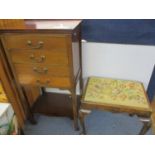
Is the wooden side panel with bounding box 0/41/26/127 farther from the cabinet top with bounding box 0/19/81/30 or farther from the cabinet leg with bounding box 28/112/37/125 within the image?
the cabinet top with bounding box 0/19/81/30

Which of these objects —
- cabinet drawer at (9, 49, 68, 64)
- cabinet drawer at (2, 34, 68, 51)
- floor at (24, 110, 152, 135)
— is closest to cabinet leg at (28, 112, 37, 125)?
floor at (24, 110, 152, 135)

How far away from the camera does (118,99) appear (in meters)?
1.24

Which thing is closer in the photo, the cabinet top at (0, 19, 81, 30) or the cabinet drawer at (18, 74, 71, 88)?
the cabinet top at (0, 19, 81, 30)

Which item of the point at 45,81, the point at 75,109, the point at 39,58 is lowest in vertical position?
the point at 75,109

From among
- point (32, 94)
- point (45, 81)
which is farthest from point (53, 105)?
point (45, 81)

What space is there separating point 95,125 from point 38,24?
42.3 inches

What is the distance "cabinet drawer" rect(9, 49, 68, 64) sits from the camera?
1.03 m

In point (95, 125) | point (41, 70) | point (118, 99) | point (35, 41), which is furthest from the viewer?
point (95, 125)

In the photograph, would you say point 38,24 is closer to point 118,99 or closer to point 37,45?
point 37,45

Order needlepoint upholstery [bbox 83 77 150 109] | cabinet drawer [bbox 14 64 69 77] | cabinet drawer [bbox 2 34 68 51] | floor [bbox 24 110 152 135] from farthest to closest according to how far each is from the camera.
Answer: floor [bbox 24 110 152 135] → needlepoint upholstery [bbox 83 77 150 109] → cabinet drawer [bbox 14 64 69 77] → cabinet drawer [bbox 2 34 68 51]

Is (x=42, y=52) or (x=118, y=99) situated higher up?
(x=42, y=52)

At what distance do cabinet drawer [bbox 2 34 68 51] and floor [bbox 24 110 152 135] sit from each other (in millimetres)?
876

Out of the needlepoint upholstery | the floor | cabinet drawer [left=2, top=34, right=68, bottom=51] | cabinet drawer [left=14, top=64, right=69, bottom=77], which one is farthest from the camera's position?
the floor
